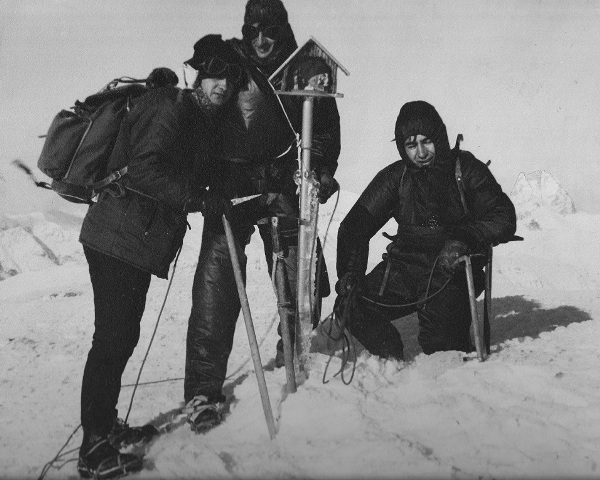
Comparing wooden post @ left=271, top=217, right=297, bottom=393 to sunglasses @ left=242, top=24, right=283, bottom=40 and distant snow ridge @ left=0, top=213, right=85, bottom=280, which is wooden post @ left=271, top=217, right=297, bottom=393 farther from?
distant snow ridge @ left=0, top=213, right=85, bottom=280

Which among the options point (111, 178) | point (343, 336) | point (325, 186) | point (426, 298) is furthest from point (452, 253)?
point (111, 178)

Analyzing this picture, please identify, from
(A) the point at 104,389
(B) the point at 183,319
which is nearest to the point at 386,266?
(A) the point at 104,389

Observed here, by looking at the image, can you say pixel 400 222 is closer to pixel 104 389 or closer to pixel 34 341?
pixel 104 389

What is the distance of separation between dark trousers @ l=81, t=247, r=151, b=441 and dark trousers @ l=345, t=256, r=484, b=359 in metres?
1.64

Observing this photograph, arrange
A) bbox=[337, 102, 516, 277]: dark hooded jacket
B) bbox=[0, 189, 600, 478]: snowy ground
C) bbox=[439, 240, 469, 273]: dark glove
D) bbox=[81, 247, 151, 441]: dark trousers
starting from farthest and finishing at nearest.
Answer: bbox=[337, 102, 516, 277]: dark hooded jacket, bbox=[439, 240, 469, 273]: dark glove, bbox=[81, 247, 151, 441]: dark trousers, bbox=[0, 189, 600, 478]: snowy ground

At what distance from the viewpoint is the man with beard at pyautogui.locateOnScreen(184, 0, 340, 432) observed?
3.51m

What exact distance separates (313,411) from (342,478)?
0.66 metres

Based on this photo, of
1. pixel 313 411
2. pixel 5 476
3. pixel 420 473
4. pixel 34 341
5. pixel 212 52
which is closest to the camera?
pixel 420 473

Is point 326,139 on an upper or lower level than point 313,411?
upper

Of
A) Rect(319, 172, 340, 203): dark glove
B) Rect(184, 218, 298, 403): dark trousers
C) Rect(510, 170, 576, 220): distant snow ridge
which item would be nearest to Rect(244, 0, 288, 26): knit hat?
Rect(319, 172, 340, 203): dark glove

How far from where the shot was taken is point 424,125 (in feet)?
14.1

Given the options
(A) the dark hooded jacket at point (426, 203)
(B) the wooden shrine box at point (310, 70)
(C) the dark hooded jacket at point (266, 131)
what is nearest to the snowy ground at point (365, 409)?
(A) the dark hooded jacket at point (426, 203)

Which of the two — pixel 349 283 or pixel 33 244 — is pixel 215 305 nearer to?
pixel 349 283

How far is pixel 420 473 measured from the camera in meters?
2.40
